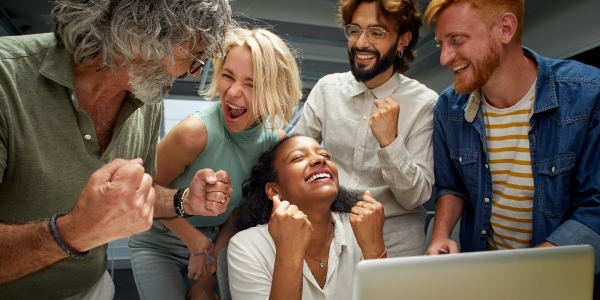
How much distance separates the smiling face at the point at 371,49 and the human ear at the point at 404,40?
0.22 feet

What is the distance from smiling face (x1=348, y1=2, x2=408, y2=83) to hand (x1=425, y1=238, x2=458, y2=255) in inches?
34.0

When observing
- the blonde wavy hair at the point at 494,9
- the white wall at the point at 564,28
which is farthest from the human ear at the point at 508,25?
the white wall at the point at 564,28

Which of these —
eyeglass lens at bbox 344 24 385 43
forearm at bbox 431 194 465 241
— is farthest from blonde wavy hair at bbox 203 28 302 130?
forearm at bbox 431 194 465 241

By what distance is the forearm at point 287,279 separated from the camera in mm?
1320

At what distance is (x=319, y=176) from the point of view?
170 cm

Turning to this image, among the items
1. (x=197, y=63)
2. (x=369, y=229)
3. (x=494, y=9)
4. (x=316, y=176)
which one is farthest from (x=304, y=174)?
(x=494, y=9)

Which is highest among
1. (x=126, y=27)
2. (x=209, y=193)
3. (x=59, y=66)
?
(x=126, y=27)

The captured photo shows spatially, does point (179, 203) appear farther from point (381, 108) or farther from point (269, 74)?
point (381, 108)

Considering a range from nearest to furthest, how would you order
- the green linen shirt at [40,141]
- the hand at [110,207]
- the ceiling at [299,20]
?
the hand at [110,207], the green linen shirt at [40,141], the ceiling at [299,20]

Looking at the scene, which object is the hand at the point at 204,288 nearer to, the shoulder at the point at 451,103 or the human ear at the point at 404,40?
the shoulder at the point at 451,103

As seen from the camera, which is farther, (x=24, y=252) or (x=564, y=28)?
(x=564, y=28)

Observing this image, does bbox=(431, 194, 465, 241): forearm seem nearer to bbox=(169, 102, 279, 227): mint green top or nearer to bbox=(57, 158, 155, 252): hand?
bbox=(169, 102, 279, 227): mint green top

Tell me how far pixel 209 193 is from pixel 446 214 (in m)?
1.10

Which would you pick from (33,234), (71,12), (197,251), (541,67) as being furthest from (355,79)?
(33,234)
